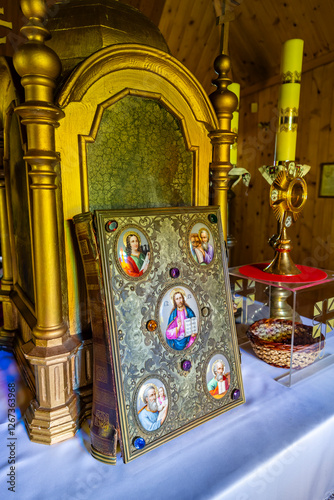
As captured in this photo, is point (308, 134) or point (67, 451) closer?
point (67, 451)

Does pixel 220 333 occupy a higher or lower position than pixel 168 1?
lower

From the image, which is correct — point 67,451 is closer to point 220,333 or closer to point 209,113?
point 220,333

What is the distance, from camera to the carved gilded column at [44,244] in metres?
0.68

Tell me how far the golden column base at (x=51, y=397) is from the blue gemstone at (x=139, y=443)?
0.18m

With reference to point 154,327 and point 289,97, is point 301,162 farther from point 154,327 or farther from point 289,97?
point 154,327

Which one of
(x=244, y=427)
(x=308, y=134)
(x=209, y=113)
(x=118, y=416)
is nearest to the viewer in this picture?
(x=118, y=416)

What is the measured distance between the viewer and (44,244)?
2.45 feet

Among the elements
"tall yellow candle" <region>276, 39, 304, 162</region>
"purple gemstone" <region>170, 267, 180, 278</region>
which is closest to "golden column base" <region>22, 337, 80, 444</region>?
"purple gemstone" <region>170, 267, 180, 278</region>

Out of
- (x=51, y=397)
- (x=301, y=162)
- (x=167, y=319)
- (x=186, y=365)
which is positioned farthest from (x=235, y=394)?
(x=301, y=162)

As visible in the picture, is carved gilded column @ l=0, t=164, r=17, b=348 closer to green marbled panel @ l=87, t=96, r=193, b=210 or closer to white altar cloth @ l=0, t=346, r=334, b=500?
white altar cloth @ l=0, t=346, r=334, b=500

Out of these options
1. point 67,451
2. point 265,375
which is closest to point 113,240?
point 67,451

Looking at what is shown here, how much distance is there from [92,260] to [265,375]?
650 mm

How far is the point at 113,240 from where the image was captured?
74cm

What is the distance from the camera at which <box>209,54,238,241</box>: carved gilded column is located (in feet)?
3.32
